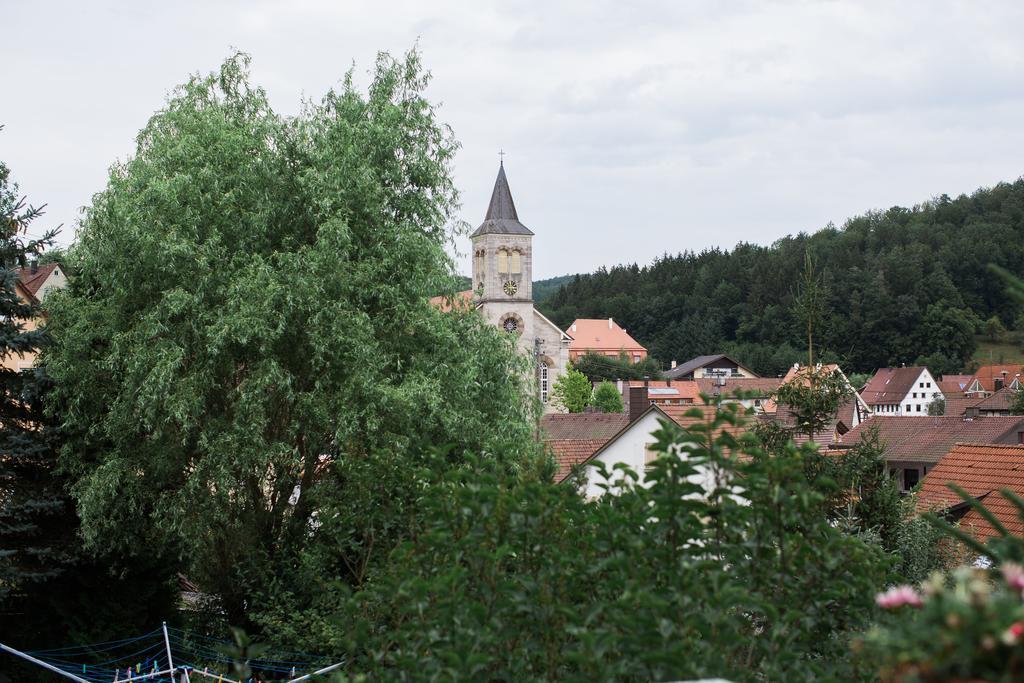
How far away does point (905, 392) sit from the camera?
124812 millimetres

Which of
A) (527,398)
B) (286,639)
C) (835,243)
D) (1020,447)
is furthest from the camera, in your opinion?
(835,243)

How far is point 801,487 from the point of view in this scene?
5.84 meters

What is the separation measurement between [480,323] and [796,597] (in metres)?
13.2

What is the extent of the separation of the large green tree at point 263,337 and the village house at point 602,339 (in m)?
140

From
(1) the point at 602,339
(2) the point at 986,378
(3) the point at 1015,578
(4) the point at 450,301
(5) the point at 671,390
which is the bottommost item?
(5) the point at 671,390

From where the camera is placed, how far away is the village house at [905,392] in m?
124

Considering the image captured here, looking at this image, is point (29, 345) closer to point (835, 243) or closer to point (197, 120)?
point (197, 120)

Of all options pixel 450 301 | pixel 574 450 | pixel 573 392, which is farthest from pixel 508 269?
pixel 450 301

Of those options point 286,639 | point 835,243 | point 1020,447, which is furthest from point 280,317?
point 835,243

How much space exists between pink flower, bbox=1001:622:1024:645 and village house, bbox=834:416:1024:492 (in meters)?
39.6

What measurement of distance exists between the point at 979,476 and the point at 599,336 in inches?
5617

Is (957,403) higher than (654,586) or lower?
lower

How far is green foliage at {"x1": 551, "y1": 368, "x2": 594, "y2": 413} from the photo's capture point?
85250 mm

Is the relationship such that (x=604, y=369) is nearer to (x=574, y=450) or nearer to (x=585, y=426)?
(x=585, y=426)
